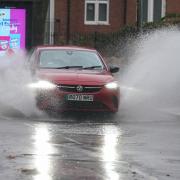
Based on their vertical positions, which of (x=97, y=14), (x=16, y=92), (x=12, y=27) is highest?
(x=97, y=14)

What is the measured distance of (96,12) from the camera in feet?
121

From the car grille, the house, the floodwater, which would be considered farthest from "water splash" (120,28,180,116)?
the house

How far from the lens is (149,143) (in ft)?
38.2

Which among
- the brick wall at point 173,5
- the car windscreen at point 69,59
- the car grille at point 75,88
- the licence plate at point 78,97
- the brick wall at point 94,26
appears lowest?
the licence plate at point 78,97

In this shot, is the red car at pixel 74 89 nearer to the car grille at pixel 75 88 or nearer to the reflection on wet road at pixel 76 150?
the car grille at pixel 75 88

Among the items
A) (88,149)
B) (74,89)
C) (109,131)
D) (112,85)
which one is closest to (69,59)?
(112,85)

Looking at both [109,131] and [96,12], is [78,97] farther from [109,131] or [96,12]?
[96,12]

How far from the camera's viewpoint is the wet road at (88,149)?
888cm

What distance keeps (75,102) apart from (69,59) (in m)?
1.90

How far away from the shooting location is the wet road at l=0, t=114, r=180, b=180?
888 centimetres

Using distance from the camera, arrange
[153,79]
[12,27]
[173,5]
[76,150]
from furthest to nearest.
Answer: [173,5] → [12,27] → [153,79] → [76,150]

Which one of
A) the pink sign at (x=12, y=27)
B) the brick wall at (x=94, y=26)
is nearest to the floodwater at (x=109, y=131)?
the pink sign at (x=12, y=27)

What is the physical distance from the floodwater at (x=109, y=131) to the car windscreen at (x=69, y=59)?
58 centimetres

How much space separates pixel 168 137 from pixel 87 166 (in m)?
3.50
